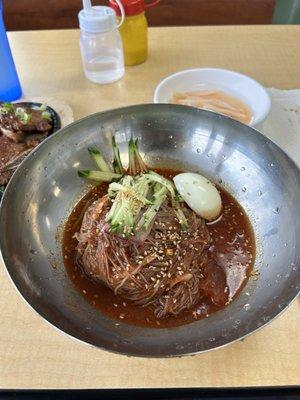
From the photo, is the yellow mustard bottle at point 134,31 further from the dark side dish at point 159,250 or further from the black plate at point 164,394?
the black plate at point 164,394

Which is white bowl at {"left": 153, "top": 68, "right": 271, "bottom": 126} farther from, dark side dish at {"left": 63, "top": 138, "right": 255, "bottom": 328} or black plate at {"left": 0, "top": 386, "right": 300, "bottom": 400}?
black plate at {"left": 0, "top": 386, "right": 300, "bottom": 400}

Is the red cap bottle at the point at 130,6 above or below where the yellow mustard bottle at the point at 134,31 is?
above

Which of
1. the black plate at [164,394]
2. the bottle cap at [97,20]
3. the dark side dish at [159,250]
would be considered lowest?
the black plate at [164,394]

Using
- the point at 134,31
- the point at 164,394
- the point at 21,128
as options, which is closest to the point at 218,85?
the point at 134,31

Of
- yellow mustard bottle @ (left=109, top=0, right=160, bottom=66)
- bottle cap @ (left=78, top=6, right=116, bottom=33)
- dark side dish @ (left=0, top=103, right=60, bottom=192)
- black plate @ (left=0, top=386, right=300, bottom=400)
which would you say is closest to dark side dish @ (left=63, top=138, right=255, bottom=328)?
black plate @ (left=0, top=386, right=300, bottom=400)

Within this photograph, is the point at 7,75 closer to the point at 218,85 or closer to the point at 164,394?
the point at 218,85

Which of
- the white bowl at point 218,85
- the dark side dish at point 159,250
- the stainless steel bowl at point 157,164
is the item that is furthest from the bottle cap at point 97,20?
the dark side dish at point 159,250
